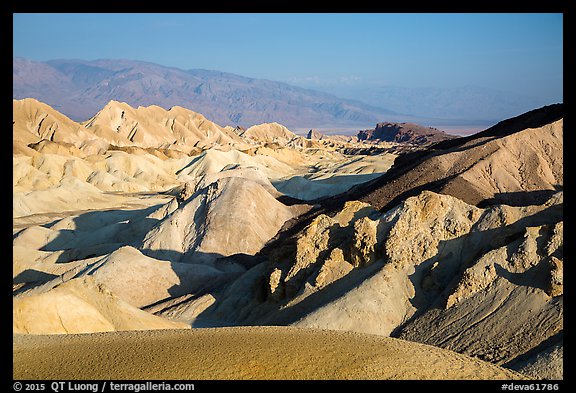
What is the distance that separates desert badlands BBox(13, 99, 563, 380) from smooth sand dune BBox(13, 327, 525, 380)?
0.04m

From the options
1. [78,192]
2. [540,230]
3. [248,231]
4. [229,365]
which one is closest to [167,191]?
[78,192]

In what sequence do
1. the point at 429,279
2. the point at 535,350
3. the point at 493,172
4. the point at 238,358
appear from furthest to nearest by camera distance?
the point at 493,172 < the point at 429,279 < the point at 535,350 < the point at 238,358

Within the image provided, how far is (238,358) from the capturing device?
40.4 feet

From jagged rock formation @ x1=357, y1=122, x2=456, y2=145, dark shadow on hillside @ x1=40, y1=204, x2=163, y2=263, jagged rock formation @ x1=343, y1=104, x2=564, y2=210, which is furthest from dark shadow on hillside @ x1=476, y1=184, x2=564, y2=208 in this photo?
jagged rock formation @ x1=357, y1=122, x2=456, y2=145

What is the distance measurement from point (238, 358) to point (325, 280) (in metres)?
10.5

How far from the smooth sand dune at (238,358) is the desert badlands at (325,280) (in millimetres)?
45

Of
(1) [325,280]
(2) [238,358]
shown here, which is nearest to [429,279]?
(1) [325,280]

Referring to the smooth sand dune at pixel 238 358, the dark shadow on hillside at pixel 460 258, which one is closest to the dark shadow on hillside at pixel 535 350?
the dark shadow on hillside at pixel 460 258

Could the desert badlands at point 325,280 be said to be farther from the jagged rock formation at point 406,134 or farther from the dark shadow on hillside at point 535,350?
the jagged rock formation at point 406,134

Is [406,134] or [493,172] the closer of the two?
[493,172]

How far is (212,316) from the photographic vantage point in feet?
80.8

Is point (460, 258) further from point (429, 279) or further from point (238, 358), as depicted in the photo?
point (238, 358)

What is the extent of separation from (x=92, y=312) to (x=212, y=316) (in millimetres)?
6192
